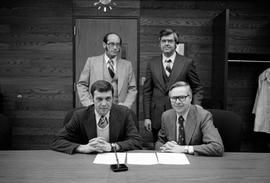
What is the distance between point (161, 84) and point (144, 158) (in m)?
1.15

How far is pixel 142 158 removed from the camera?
1.69 meters

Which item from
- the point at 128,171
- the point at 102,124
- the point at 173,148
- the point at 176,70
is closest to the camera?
the point at 128,171

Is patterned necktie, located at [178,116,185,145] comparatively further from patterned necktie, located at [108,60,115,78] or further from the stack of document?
patterned necktie, located at [108,60,115,78]

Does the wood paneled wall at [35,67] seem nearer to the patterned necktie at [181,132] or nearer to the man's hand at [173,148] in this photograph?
the patterned necktie at [181,132]

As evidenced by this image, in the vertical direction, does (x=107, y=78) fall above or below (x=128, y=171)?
above

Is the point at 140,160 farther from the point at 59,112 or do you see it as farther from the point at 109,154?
the point at 59,112

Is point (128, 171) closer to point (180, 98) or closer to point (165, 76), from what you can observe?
point (180, 98)

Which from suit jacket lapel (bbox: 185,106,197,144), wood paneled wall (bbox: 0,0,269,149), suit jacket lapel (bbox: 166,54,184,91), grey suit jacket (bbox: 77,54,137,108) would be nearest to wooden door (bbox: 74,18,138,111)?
wood paneled wall (bbox: 0,0,269,149)

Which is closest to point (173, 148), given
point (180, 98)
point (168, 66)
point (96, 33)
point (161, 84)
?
point (180, 98)

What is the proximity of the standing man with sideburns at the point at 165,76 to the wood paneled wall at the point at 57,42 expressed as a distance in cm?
144

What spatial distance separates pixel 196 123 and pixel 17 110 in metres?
3.20

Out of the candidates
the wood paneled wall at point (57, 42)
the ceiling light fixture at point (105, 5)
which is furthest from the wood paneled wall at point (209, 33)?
the ceiling light fixture at point (105, 5)

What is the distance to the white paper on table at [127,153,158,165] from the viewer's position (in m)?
1.61

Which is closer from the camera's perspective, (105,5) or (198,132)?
(198,132)
